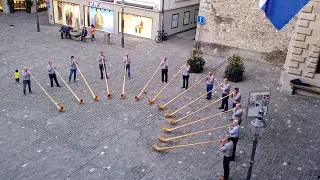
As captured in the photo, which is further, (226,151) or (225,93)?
(225,93)

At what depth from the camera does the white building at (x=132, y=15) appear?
95.6 feet

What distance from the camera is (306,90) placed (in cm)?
1894

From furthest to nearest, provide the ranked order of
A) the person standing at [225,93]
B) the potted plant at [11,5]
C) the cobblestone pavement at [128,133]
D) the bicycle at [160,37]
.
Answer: the potted plant at [11,5]
the bicycle at [160,37]
the person standing at [225,93]
the cobblestone pavement at [128,133]

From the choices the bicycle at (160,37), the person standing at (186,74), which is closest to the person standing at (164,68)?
the person standing at (186,74)

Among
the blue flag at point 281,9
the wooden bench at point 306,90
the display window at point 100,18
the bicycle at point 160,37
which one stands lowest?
the wooden bench at point 306,90

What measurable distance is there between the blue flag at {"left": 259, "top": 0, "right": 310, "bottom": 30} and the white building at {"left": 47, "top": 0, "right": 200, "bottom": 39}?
53.5 feet

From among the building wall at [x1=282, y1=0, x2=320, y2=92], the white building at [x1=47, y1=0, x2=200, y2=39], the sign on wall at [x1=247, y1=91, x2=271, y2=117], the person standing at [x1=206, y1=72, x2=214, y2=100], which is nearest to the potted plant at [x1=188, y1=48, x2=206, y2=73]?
the person standing at [x1=206, y1=72, x2=214, y2=100]

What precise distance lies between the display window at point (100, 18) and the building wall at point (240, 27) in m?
9.03

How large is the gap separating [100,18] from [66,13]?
13.8ft

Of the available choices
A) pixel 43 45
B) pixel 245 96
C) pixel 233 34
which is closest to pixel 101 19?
pixel 43 45

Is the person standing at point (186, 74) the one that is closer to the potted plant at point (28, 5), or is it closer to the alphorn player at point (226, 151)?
the alphorn player at point (226, 151)

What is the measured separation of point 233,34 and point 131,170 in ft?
51.2

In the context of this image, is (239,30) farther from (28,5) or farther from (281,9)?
(28,5)

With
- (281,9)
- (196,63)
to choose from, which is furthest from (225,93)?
(281,9)
